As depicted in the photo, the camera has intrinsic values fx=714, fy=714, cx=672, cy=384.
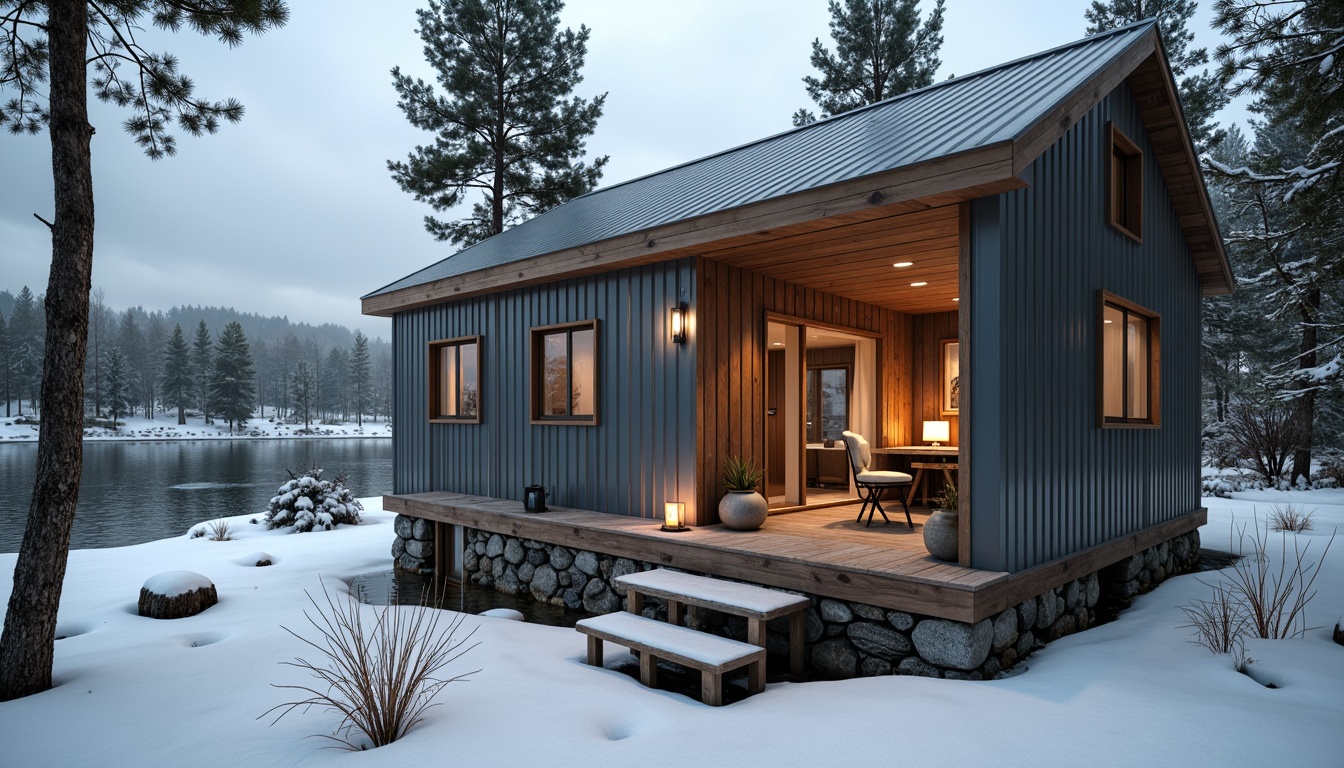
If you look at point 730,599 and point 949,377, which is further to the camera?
point 949,377

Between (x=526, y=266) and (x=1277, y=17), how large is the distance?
873 cm

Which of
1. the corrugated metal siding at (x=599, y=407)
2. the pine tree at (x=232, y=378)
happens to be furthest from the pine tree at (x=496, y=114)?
the pine tree at (x=232, y=378)

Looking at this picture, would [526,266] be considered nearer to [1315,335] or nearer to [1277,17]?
[1277,17]

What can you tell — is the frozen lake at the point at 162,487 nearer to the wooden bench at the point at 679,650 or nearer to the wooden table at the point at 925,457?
the wooden bench at the point at 679,650

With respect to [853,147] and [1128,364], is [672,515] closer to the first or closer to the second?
[853,147]

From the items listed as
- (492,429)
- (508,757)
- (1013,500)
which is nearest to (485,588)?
(492,429)

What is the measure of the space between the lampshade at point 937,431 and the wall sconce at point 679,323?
11.7 ft

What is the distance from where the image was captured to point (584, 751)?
270cm

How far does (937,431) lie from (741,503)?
3.47m

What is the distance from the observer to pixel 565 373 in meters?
6.51

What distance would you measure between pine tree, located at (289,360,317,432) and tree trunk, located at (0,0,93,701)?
48.0m

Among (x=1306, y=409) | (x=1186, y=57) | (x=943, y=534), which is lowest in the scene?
(x=943, y=534)

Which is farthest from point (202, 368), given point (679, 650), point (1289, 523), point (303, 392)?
point (1289, 523)

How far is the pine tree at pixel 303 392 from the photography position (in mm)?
48809
